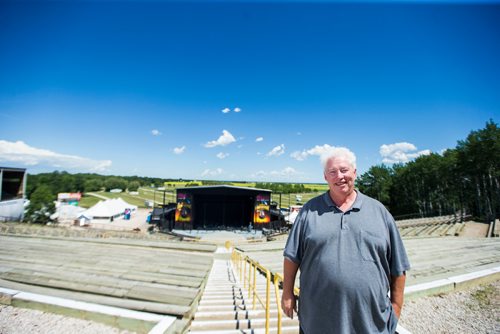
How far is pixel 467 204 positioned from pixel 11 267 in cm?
4345

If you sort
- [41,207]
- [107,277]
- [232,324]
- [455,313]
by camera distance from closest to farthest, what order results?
1. [232,324]
2. [455,313]
3. [107,277]
4. [41,207]

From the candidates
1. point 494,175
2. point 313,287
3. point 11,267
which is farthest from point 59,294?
point 494,175

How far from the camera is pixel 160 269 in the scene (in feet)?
15.9

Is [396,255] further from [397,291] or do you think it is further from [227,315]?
[227,315]

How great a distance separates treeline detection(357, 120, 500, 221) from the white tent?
43287mm

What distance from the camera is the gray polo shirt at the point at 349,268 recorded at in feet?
4.56

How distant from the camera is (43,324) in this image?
108 inches

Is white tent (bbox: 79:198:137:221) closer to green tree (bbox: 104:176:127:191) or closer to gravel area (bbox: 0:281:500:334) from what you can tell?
gravel area (bbox: 0:281:500:334)

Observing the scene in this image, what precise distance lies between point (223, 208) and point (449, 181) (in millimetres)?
Result: 34014

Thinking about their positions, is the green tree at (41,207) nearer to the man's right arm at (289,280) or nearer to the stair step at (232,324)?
the stair step at (232,324)

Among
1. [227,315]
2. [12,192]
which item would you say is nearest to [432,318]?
[227,315]

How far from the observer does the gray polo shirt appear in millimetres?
1389

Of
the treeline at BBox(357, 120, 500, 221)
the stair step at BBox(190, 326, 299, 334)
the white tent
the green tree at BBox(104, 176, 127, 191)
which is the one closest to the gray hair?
the stair step at BBox(190, 326, 299, 334)

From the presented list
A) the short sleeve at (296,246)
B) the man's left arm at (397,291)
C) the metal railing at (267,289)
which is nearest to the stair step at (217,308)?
the metal railing at (267,289)
